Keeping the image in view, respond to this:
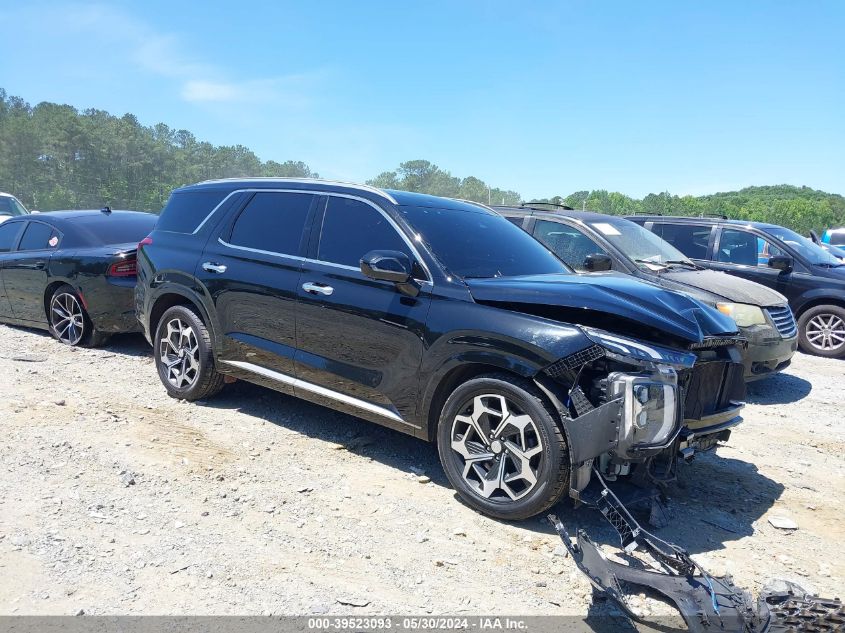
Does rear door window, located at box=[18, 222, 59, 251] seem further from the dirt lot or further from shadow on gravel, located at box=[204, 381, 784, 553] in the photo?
shadow on gravel, located at box=[204, 381, 784, 553]

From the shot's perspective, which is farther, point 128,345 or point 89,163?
point 89,163

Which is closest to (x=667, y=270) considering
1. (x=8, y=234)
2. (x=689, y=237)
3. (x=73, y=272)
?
(x=689, y=237)

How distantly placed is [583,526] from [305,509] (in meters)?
1.65

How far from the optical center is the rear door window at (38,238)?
776 centimetres

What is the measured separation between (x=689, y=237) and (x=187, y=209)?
7178 mm

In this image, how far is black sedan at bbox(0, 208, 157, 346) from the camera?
23.2 feet

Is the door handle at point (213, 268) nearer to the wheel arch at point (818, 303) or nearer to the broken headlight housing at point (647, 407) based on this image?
the broken headlight housing at point (647, 407)

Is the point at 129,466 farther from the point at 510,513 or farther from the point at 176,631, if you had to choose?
the point at 510,513

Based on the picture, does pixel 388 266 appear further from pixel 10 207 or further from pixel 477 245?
pixel 10 207

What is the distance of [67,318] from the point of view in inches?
299

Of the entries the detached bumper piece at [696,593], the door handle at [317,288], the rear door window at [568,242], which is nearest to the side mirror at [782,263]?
the rear door window at [568,242]

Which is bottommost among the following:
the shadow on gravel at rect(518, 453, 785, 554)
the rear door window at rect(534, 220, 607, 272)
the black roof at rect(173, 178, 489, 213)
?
the shadow on gravel at rect(518, 453, 785, 554)

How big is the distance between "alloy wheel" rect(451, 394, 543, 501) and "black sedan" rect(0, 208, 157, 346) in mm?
4830

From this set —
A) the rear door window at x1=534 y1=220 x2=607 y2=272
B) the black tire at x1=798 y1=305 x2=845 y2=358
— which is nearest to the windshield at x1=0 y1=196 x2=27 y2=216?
the rear door window at x1=534 y1=220 x2=607 y2=272
